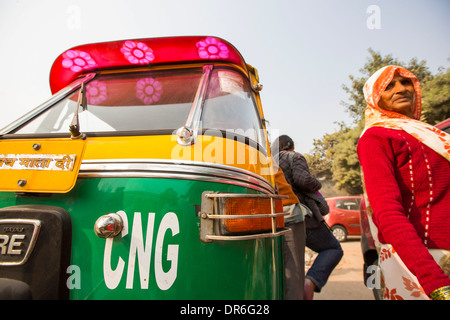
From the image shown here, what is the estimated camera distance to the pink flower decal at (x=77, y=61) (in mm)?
1925

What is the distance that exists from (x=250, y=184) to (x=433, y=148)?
3.09 ft

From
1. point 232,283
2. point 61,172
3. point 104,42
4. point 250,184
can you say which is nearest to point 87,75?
point 104,42

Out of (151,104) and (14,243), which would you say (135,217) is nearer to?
(14,243)

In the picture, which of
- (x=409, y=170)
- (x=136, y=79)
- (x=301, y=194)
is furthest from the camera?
(x=301, y=194)

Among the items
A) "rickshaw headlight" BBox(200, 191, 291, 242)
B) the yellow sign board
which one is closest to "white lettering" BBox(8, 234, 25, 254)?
the yellow sign board

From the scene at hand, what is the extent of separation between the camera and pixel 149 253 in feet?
3.76

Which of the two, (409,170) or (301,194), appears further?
(301,194)

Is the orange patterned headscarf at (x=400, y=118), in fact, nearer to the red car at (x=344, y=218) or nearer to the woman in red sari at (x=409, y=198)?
the woman in red sari at (x=409, y=198)

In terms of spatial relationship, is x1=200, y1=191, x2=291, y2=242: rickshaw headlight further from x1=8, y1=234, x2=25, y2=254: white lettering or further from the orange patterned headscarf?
the orange patterned headscarf

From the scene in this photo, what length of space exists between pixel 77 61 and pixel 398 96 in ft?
7.31

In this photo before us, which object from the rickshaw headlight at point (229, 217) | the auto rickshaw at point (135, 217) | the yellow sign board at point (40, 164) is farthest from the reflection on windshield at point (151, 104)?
the rickshaw headlight at point (229, 217)

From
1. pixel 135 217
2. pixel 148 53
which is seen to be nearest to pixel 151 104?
pixel 148 53

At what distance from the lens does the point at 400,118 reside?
1.60 m
